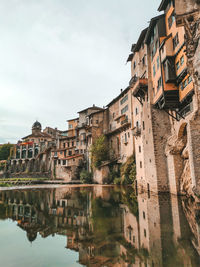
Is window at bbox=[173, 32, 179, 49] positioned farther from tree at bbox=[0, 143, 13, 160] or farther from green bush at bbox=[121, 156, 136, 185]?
tree at bbox=[0, 143, 13, 160]

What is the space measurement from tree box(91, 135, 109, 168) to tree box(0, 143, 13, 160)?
59522mm

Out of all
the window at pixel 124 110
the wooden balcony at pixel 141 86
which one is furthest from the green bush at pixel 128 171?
the wooden balcony at pixel 141 86

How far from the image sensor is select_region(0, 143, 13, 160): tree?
87.5 m

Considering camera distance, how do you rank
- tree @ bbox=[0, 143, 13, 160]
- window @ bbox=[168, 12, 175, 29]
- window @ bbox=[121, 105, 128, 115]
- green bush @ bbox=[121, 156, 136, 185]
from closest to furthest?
window @ bbox=[168, 12, 175, 29]
green bush @ bbox=[121, 156, 136, 185]
window @ bbox=[121, 105, 128, 115]
tree @ bbox=[0, 143, 13, 160]

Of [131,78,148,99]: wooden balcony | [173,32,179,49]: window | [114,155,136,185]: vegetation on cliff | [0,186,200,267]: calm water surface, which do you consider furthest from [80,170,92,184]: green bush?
[173,32,179,49]: window

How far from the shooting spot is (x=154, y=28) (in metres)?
21.8

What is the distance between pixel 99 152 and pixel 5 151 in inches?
2483

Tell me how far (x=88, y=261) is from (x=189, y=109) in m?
15.1

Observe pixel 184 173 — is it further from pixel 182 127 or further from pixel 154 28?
pixel 154 28

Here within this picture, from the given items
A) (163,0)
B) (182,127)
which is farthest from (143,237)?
(163,0)

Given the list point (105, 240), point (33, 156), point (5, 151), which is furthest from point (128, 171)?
point (5, 151)

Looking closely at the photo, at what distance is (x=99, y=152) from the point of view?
43.8 metres

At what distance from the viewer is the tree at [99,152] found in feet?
142

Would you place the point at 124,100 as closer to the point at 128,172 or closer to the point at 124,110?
the point at 124,110
